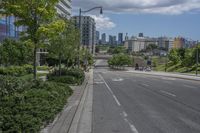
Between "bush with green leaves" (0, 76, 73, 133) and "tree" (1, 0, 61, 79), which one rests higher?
"tree" (1, 0, 61, 79)

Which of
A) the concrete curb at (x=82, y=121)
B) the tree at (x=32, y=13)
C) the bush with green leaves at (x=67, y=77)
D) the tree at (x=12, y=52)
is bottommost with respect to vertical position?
the concrete curb at (x=82, y=121)

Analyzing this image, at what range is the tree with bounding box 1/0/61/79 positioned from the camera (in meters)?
19.2

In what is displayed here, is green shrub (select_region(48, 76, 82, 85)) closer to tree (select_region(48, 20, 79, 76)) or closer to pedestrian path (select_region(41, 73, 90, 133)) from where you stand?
tree (select_region(48, 20, 79, 76))

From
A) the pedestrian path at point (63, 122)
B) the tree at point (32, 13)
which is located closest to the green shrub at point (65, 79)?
the tree at point (32, 13)

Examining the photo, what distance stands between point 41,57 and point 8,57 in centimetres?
5352

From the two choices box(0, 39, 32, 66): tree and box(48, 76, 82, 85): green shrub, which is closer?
box(48, 76, 82, 85): green shrub

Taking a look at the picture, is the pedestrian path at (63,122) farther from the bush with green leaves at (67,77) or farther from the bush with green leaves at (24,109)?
the bush with green leaves at (67,77)

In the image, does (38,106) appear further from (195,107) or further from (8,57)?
(8,57)

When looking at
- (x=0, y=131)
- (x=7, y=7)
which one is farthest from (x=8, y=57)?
(x=0, y=131)

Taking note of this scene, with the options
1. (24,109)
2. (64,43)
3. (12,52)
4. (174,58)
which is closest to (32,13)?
(24,109)

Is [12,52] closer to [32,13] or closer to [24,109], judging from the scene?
[32,13]

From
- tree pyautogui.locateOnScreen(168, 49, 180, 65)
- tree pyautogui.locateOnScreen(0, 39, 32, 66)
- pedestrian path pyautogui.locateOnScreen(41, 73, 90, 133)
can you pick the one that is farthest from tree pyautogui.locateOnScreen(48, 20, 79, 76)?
tree pyautogui.locateOnScreen(168, 49, 180, 65)

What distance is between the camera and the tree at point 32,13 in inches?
757

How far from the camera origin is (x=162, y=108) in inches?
717
